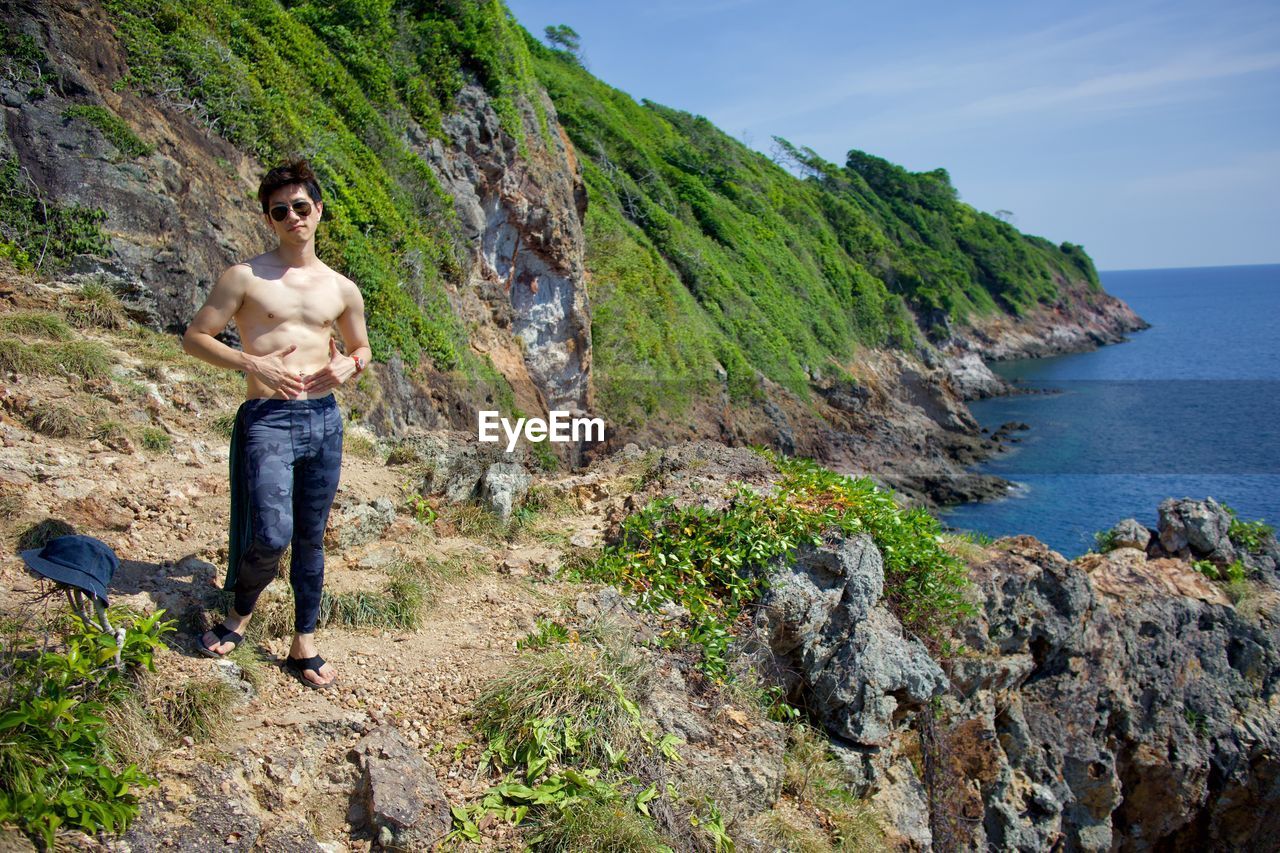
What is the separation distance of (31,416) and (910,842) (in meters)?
6.97

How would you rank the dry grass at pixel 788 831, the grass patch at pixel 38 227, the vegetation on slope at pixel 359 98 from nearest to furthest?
the dry grass at pixel 788 831
the grass patch at pixel 38 227
the vegetation on slope at pixel 359 98

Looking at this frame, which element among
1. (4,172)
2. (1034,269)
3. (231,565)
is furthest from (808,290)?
(1034,269)

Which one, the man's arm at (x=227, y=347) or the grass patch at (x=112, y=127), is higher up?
the grass patch at (x=112, y=127)

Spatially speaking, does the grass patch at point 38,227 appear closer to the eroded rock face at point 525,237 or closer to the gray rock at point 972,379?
the eroded rock face at point 525,237

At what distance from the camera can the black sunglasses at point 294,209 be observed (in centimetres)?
411

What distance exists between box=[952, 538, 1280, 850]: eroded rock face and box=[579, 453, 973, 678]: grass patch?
3.59 ft

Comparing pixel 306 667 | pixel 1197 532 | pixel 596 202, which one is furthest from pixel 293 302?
pixel 596 202

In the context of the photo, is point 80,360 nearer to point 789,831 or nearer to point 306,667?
point 306,667

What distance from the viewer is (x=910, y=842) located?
6.37 m

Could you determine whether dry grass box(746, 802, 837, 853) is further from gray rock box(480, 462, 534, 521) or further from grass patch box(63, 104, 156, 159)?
grass patch box(63, 104, 156, 159)

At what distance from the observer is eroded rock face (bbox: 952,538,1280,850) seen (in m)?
8.73

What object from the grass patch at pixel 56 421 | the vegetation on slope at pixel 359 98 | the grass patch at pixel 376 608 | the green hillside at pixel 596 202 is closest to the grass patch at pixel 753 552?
the grass patch at pixel 376 608

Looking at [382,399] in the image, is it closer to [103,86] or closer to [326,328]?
[103,86]

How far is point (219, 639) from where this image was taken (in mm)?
4250
